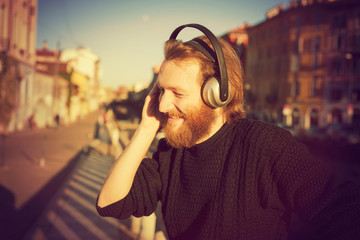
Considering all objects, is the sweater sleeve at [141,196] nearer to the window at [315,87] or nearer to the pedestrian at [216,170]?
the pedestrian at [216,170]

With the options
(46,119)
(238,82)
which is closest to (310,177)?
(238,82)

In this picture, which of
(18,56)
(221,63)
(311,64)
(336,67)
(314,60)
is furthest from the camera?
(311,64)

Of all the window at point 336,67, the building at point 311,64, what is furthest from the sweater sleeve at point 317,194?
the window at point 336,67

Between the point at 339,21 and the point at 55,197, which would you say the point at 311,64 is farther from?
the point at 55,197

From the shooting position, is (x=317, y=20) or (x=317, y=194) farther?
(x=317, y=20)

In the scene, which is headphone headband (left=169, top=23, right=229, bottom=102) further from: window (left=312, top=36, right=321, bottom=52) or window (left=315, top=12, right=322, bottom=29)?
window (left=315, top=12, right=322, bottom=29)

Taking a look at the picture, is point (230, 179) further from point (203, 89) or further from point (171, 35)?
point (171, 35)

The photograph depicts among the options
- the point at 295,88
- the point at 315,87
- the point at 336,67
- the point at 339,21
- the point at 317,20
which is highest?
the point at 317,20

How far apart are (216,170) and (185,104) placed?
0.33 metres

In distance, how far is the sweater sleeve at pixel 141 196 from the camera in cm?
144

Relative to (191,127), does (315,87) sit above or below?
above

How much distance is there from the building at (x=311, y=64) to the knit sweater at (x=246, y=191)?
3083cm

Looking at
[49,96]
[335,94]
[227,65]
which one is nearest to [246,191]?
[227,65]

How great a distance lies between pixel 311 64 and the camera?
121 feet
